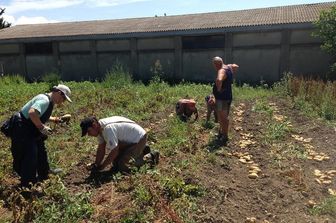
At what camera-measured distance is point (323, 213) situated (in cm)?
522

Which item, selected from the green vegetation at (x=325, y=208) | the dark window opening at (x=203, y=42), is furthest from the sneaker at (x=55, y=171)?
the dark window opening at (x=203, y=42)

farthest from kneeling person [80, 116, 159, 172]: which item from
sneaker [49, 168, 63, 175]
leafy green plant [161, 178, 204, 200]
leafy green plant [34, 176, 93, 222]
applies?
leafy green plant [161, 178, 204, 200]

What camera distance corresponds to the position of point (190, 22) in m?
20.3

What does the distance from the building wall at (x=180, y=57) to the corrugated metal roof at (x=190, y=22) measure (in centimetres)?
46

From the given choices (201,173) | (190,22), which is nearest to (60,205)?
(201,173)

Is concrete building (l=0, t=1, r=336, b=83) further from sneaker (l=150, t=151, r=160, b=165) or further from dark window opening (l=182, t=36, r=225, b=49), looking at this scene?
sneaker (l=150, t=151, r=160, b=165)

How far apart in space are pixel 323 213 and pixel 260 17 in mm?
14719

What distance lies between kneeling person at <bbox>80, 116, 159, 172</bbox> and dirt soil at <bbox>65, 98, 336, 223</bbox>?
25 centimetres

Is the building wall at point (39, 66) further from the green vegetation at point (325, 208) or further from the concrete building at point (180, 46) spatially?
the green vegetation at point (325, 208)

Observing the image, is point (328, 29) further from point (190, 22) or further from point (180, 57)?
point (190, 22)

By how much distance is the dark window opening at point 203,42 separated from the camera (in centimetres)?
1831

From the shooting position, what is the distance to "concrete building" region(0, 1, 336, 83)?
1692cm

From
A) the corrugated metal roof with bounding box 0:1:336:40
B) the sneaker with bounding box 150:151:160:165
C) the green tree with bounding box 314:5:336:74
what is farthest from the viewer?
the corrugated metal roof with bounding box 0:1:336:40

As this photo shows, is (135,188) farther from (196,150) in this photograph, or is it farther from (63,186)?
(196,150)
